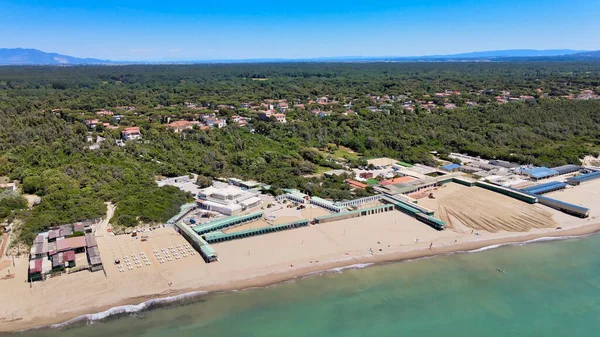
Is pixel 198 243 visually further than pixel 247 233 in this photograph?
No

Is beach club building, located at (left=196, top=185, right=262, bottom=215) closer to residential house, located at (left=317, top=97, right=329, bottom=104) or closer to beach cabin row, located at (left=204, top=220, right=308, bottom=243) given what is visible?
beach cabin row, located at (left=204, top=220, right=308, bottom=243)

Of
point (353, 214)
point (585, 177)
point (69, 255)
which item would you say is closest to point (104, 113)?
→ point (69, 255)

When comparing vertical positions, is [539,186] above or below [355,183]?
below

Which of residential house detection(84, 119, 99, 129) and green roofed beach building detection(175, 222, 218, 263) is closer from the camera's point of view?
green roofed beach building detection(175, 222, 218, 263)

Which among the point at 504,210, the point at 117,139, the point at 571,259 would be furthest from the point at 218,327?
the point at 117,139

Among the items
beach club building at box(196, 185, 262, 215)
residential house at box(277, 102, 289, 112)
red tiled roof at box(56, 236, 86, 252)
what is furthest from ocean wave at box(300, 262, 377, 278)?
residential house at box(277, 102, 289, 112)

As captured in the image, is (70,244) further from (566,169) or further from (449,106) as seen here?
(449,106)
